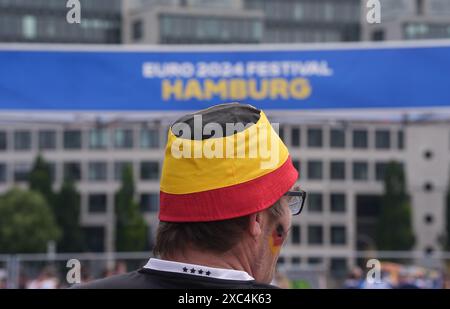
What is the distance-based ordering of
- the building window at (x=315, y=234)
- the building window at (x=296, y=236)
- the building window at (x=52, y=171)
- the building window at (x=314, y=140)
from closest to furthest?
the building window at (x=296, y=236), the building window at (x=315, y=234), the building window at (x=52, y=171), the building window at (x=314, y=140)

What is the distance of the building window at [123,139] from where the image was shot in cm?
9988

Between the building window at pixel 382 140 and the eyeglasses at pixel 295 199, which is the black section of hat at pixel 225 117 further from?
the building window at pixel 382 140

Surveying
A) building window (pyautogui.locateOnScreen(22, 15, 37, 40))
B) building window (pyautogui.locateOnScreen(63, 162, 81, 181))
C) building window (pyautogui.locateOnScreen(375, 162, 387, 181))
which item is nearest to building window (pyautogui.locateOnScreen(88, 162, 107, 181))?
building window (pyautogui.locateOnScreen(63, 162, 81, 181))

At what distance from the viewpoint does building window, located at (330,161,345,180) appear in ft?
335

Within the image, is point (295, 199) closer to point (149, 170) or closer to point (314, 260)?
point (314, 260)

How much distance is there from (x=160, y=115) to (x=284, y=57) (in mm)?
1105

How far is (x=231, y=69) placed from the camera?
32.5 feet

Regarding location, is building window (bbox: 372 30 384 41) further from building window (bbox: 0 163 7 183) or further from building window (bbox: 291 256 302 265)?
building window (bbox: 0 163 7 183)

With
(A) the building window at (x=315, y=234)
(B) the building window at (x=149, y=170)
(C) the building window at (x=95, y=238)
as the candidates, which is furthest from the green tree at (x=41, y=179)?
(A) the building window at (x=315, y=234)

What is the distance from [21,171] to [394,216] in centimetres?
3009

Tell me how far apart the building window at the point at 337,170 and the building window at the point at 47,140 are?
2274 cm

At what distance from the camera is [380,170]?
104 metres

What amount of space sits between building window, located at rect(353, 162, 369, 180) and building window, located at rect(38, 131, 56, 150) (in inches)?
972

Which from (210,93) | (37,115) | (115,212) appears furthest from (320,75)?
(115,212)
